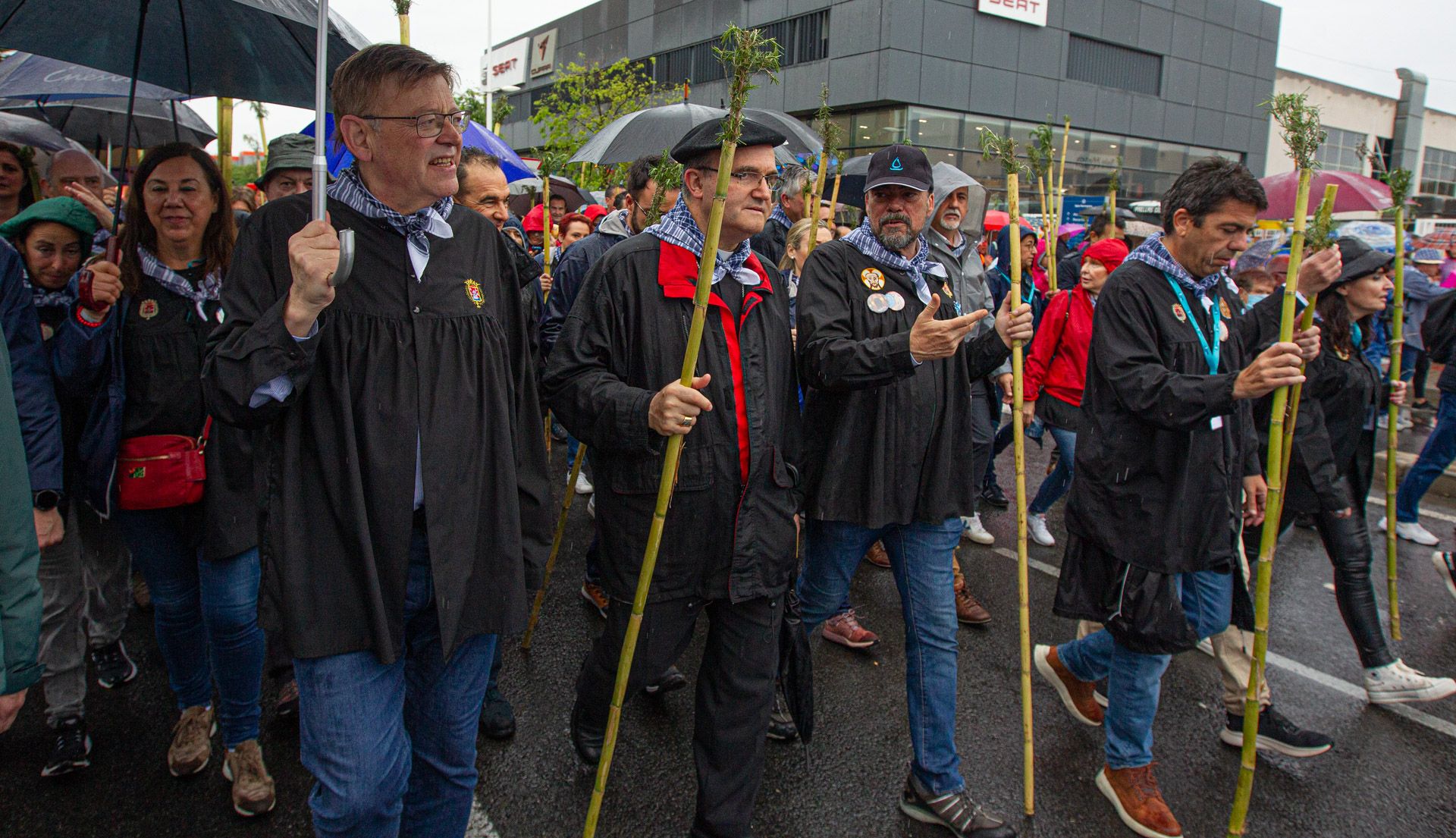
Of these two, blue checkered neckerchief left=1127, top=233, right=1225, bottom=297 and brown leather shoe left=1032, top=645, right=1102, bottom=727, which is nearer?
blue checkered neckerchief left=1127, top=233, right=1225, bottom=297

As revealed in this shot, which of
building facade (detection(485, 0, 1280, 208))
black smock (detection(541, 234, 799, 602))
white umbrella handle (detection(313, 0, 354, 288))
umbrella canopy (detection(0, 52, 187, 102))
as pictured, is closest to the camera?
white umbrella handle (detection(313, 0, 354, 288))

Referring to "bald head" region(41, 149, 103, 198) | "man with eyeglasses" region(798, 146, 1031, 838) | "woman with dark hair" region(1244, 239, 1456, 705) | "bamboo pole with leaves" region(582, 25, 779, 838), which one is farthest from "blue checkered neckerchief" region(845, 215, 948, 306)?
"bald head" region(41, 149, 103, 198)

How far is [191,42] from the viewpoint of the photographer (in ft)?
11.0

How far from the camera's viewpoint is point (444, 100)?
204cm

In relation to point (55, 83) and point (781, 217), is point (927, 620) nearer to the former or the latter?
point (781, 217)

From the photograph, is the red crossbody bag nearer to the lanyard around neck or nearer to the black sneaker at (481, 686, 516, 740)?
the black sneaker at (481, 686, 516, 740)

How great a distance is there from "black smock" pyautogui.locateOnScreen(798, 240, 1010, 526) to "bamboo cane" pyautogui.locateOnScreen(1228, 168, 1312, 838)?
865 millimetres

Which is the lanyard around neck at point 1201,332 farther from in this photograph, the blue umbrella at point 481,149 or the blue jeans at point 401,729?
the blue umbrella at point 481,149

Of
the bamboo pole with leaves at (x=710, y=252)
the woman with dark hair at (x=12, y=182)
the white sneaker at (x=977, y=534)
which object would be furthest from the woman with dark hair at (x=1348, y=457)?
the woman with dark hair at (x=12, y=182)

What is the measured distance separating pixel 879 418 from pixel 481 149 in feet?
9.64

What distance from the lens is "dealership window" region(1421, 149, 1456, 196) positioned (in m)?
42.6

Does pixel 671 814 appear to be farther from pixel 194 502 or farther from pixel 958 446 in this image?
pixel 194 502

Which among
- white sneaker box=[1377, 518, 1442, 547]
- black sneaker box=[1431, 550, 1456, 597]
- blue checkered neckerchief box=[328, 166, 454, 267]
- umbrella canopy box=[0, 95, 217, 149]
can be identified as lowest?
white sneaker box=[1377, 518, 1442, 547]

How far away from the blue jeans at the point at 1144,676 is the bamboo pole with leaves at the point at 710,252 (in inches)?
73.3
